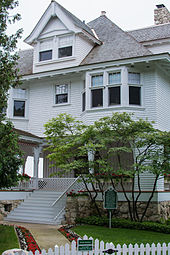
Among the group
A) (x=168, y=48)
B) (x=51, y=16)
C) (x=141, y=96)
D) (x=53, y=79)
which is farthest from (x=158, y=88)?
(x=51, y=16)

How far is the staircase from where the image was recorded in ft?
51.8

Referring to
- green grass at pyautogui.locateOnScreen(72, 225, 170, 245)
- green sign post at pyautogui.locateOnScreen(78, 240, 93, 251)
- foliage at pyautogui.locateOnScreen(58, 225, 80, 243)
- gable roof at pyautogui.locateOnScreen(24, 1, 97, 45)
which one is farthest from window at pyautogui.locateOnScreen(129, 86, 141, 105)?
green sign post at pyautogui.locateOnScreen(78, 240, 93, 251)

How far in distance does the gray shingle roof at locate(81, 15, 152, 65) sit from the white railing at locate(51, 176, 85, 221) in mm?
6998

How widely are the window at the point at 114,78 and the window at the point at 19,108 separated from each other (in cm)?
636

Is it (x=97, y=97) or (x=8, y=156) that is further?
(x=97, y=97)

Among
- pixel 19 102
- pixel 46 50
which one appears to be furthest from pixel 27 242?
pixel 46 50

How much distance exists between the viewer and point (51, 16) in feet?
69.4

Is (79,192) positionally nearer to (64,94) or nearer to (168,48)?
(64,94)

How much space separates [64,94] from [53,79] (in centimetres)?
120

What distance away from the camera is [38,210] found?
55.2ft

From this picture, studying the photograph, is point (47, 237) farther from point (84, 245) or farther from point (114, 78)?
point (114, 78)

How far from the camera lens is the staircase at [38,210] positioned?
1580 cm

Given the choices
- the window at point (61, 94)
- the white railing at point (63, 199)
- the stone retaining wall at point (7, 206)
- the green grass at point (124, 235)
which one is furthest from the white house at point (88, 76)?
the green grass at point (124, 235)

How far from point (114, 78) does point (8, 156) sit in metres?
9.77
